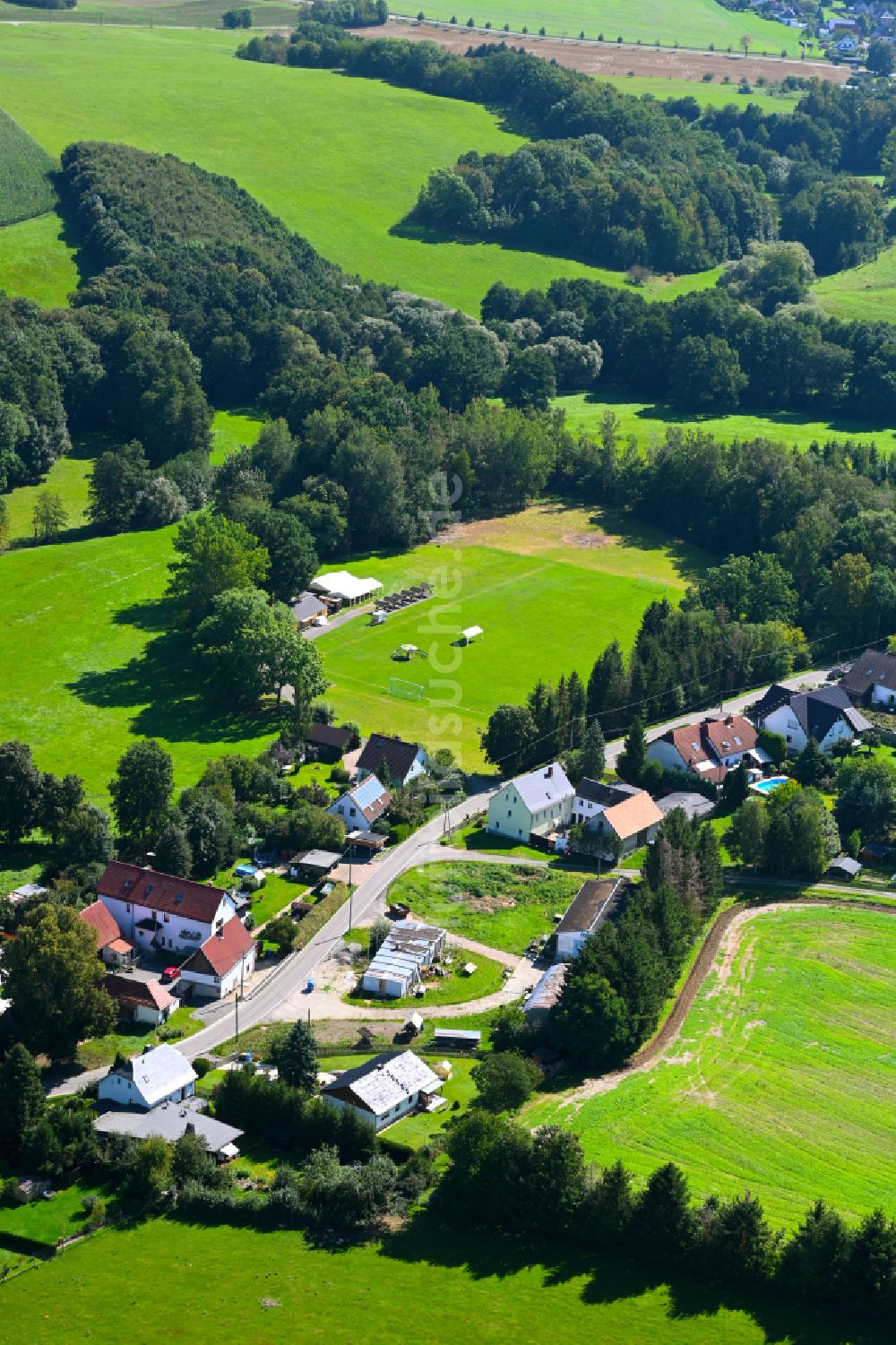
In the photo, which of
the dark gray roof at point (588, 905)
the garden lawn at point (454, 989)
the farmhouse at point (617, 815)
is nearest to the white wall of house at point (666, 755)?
the farmhouse at point (617, 815)

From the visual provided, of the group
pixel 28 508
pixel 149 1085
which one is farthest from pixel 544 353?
pixel 149 1085

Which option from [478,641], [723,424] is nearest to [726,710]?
[478,641]

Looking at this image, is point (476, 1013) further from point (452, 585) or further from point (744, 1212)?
point (452, 585)

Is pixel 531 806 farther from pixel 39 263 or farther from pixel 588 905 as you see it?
pixel 39 263

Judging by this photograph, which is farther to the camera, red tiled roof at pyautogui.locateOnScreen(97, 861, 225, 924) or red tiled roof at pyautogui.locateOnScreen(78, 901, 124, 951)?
red tiled roof at pyautogui.locateOnScreen(97, 861, 225, 924)

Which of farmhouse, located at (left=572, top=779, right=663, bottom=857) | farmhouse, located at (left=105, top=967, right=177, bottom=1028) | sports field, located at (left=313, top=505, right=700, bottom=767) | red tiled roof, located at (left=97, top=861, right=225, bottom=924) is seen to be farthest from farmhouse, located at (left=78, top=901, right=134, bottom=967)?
sports field, located at (left=313, top=505, right=700, bottom=767)

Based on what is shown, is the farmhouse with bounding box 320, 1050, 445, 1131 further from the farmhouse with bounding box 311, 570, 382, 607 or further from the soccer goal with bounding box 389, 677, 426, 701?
the farmhouse with bounding box 311, 570, 382, 607
